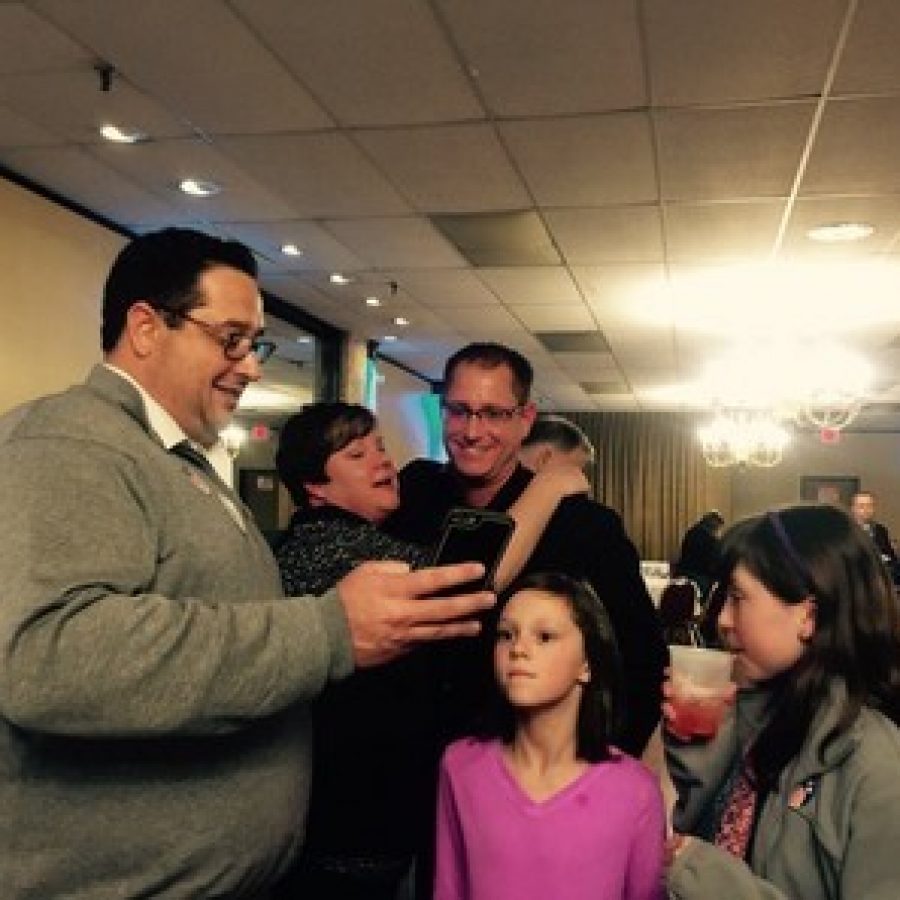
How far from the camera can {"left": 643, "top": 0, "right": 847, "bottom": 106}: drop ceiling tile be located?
9.06 ft

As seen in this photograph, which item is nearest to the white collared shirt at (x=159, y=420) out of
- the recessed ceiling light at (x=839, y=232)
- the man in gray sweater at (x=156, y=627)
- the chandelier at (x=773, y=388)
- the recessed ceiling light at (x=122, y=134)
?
the man in gray sweater at (x=156, y=627)

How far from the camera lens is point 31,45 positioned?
3.13 metres

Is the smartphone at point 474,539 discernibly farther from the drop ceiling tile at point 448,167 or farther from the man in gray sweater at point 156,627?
the drop ceiling tile at point 448,167

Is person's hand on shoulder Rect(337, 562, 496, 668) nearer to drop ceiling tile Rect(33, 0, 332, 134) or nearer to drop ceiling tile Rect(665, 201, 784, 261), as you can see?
drop ceiling tile Rect(33, 0, 332, 134)

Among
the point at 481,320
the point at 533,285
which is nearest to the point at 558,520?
the point at 533,285

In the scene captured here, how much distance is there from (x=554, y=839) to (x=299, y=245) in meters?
4.37

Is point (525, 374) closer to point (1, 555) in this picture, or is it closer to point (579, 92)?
point (1, 555)

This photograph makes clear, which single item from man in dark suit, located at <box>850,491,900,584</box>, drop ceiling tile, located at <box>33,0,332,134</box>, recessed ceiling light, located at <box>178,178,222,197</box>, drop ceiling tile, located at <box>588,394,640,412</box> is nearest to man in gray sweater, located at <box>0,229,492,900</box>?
drop ceiling tile, located at <box>33,0,332,134</box>

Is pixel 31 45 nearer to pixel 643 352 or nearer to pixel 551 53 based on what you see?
pixel 551 53

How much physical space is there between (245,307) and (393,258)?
438cm

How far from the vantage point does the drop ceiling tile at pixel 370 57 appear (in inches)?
113

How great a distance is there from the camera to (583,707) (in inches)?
72.2

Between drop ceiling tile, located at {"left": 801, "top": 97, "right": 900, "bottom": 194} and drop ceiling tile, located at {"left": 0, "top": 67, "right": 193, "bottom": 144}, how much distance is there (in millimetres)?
2466

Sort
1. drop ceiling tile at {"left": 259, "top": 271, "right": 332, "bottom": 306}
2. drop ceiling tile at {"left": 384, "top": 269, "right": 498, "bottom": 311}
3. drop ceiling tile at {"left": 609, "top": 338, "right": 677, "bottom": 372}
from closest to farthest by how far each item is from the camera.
A: 1. drop ceiling tile at {"left": 384, "top": 269, "right": 498, "bottom": 311}
2. drop ceiling tile at {"left": 259, "top": 271, "right": 332, "bottom": 306}
3. drop ceiling tile at {"left": 609, "top": 338, "right": 677, "bottom": 372}
